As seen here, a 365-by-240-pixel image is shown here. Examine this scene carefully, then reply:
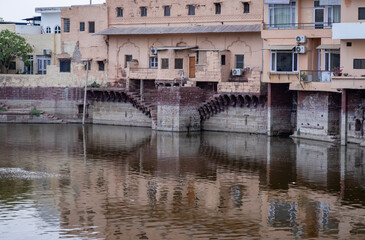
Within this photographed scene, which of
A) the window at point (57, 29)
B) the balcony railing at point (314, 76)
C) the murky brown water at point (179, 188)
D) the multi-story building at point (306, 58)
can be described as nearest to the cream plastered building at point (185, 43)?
the multi-story building at point (306, 58)

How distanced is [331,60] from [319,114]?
2.58 meters

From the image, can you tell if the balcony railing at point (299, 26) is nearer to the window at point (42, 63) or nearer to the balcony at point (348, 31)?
the balcony at point (348, 31)

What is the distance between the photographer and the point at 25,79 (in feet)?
163

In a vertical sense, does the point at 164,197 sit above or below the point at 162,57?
below

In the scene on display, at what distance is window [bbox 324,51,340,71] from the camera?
38.3 metres

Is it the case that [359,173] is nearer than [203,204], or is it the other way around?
[203,204]

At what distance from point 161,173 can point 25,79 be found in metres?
21.0

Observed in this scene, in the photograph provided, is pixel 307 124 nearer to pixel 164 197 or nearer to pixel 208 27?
pixel 208 27

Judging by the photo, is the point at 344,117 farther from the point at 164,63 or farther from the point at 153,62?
the point at 153,62

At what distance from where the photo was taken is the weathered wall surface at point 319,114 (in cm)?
3831

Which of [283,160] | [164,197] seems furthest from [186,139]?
[164,197]

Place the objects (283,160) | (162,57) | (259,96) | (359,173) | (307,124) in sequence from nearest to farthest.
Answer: (359,173)
(283,160)
(307,124)
(259,96)
(162,57)

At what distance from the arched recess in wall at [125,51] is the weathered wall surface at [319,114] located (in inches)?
474

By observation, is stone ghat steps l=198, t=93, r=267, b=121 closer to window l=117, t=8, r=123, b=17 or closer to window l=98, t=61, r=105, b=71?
window l=98, t=61, r=105, b=71
